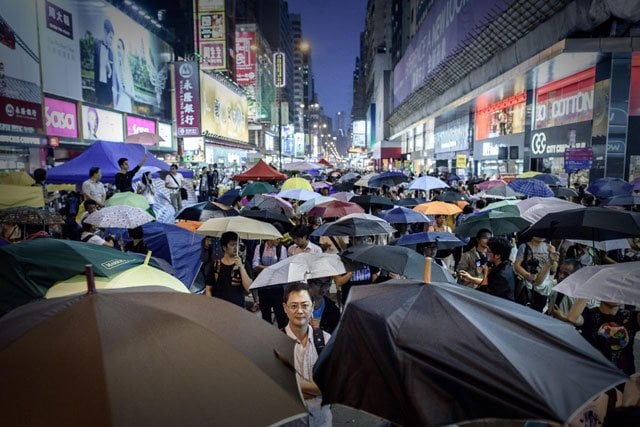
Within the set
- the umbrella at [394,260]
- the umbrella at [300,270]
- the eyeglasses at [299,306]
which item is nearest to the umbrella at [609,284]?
the umbrella at [394,260]

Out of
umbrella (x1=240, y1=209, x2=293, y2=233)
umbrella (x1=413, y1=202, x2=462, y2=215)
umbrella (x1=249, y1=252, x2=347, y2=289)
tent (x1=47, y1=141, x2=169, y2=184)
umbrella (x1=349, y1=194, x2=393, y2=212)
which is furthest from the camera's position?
umbrella (x1=349, y1=194, x2=393, y2=212)

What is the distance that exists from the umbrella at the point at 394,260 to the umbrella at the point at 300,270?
0.25 metres

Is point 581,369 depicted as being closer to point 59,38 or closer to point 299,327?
point 299,327

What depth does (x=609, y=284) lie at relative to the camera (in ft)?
10.6

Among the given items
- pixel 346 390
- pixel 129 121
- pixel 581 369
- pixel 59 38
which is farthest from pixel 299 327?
pixel 129 121

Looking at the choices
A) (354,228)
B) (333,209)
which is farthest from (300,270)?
(333,209)

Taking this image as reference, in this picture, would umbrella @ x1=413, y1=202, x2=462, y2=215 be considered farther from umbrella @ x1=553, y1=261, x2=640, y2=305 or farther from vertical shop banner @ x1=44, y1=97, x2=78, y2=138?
vertical shop banner @ x1=44, y1=97, x2=78, y2=138

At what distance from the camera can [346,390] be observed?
2.11 metres

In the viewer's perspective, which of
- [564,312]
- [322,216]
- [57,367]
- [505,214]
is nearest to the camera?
[57,367]

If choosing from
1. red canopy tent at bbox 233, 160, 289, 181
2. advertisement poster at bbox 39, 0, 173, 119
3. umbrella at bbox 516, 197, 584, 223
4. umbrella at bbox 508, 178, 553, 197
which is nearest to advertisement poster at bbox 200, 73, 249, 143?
advertisement poster at bbox 39, 0, 173, 119

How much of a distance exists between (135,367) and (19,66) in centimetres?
2242

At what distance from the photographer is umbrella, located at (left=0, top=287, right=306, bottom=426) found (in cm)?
147

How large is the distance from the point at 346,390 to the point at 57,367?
1215mm

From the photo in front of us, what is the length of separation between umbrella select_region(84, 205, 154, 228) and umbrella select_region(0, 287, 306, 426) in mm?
4351
